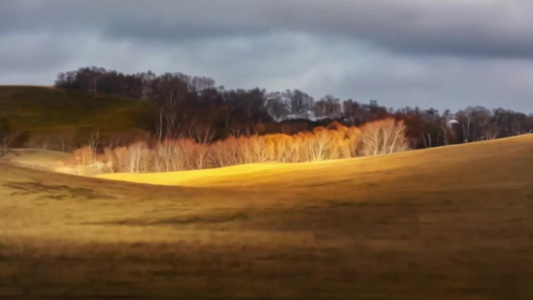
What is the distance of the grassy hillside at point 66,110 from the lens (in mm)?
Result: 88938

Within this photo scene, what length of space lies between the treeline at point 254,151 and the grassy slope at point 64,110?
3505 cm

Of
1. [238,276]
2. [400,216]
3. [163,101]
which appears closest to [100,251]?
[238,276]

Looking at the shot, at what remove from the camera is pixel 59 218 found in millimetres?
14531

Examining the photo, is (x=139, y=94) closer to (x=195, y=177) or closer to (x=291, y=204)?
(x=195, y=177)

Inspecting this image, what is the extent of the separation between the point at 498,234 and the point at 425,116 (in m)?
61.7

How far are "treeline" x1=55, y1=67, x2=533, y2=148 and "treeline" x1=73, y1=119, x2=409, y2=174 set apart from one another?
832cm

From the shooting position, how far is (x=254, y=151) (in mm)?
52250

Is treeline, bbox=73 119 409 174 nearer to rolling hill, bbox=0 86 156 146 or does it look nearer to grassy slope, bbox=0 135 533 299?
grassy slope, bbox=0 135 533 299

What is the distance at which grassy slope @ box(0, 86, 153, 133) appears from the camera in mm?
89600

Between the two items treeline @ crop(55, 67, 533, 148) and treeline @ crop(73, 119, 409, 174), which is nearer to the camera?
treeline @ crop(73, 119, 409, 174)

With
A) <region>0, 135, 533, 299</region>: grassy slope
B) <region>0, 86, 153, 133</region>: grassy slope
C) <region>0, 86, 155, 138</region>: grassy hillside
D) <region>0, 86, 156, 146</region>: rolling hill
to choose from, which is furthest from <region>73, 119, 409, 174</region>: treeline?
<region>0, 86, 153, 133</region>: grassy slope

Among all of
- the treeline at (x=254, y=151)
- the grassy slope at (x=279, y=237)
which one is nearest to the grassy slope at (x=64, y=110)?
the treeline at (x=254, y=151)

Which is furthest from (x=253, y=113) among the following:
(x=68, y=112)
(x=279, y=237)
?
(x=279, y=237)

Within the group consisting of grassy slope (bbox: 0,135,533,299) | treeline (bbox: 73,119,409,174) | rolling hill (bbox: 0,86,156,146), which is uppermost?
rolling hill (bbox: 0,86,156,146)
